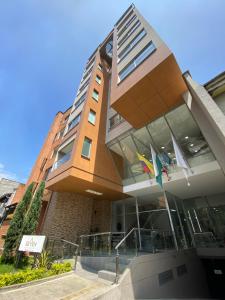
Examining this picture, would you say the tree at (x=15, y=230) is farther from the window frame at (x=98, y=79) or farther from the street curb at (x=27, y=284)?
the window frame at (x=98, y=79)

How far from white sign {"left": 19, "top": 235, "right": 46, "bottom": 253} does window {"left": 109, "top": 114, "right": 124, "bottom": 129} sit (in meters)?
9.36

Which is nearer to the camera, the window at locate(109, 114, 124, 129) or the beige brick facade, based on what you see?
the beige brick facade

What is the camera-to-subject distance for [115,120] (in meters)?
14.0

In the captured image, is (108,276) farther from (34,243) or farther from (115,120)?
(115,120)

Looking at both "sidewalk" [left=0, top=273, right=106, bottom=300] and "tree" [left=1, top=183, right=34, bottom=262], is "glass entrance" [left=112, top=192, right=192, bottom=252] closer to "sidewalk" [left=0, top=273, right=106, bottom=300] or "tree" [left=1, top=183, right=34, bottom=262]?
"sidewalk" [left=0, top=273, right=106, bottom=300]

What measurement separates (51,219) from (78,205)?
86.2 inches

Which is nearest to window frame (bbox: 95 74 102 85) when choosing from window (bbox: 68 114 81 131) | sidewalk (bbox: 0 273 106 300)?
window (bbox: 68 114 81 131)

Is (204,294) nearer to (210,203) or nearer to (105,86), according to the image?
(210,203)

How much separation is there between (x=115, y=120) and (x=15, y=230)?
1055cm

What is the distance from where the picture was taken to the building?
24.7 ft

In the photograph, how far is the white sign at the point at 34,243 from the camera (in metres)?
6.95

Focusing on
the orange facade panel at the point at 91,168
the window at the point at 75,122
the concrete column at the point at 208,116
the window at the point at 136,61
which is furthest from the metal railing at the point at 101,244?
the window at the point at 136,61

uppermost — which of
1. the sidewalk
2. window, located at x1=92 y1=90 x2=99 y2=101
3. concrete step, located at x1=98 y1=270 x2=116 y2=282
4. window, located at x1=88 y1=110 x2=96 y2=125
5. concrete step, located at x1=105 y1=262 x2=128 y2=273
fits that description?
window, located at x1=92 y1=90 x2=99 y2=101

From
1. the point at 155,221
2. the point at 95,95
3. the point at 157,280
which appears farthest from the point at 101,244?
the point at 95,95
